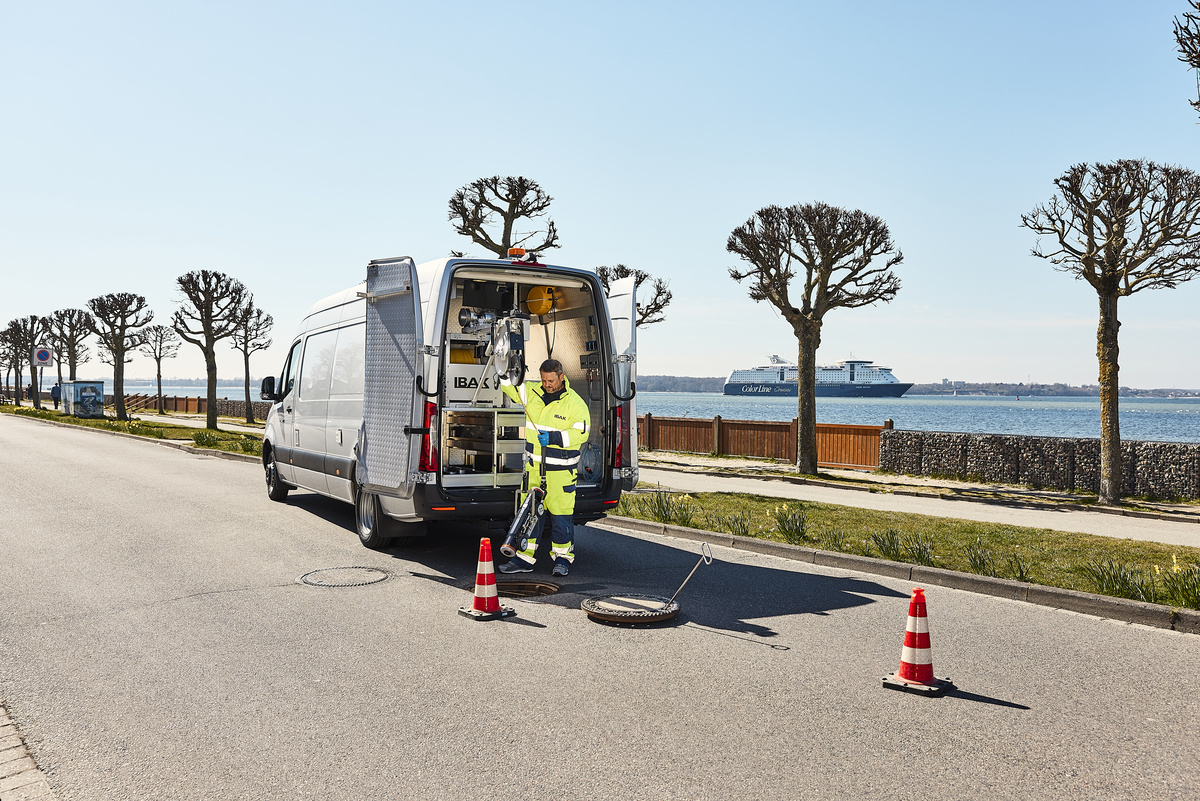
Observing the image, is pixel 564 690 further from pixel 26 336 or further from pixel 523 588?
pixel 26 336

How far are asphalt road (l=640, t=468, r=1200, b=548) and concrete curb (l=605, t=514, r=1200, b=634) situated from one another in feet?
14.0

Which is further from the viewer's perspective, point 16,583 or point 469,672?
point 16,583

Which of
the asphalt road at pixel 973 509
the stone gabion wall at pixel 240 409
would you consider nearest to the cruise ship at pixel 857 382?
the stone gabion wall at pixel 240 409

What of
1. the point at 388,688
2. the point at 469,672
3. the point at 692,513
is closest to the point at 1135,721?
the point at 469,672

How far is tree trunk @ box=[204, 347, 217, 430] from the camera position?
122 ft

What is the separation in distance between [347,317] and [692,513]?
16.8 feet

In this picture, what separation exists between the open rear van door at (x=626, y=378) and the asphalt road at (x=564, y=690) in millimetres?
1023

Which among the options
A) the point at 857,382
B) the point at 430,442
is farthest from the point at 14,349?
the point at 857,382

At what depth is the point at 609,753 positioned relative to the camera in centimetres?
405

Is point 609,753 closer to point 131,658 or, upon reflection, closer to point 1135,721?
point 1135,721

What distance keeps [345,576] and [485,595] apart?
1.98m

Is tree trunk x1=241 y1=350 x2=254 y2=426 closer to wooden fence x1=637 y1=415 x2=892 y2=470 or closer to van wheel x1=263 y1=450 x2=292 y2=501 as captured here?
wooden fence x1=637 y1=415 x2=892 y2=470

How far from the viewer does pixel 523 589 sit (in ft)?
25.0

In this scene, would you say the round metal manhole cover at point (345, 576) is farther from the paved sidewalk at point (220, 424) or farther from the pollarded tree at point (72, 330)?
the pollarded tree at point (72, 330)
